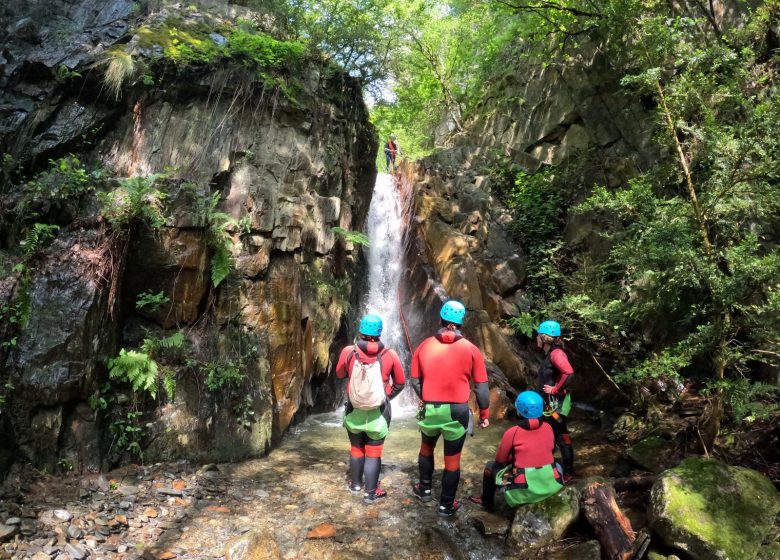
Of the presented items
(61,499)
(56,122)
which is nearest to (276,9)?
(56,122)

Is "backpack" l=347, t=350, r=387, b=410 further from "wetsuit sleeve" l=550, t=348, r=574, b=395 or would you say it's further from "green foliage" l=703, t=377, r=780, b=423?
"green foliage" l=703, t=377, r=780, b=423

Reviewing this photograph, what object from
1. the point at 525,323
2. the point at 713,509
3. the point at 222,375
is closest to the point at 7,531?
the point at 222,375

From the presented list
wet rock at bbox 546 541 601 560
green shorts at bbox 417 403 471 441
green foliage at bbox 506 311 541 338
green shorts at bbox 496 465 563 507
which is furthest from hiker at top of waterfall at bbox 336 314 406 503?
green foliage at bbox 506 311 541 338

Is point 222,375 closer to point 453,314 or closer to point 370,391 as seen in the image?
point 370,391

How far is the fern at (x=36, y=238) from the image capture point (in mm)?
5391

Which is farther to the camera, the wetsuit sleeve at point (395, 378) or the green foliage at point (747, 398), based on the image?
the wetsuit sleeve at point (395, 378)

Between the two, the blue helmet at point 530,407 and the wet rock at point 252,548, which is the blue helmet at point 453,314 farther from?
the wet rock at point 252,548

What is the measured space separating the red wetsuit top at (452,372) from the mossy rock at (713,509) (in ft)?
6.14

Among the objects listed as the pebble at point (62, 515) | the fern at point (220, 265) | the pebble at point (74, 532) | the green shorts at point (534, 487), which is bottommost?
the pebble at point (74, 532)

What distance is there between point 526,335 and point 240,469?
24.8ft

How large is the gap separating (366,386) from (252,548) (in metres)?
1.81

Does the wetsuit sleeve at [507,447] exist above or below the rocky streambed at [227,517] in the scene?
above

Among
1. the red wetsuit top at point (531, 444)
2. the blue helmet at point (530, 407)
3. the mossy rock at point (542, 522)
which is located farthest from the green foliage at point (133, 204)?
the mossy rock at point (542, 522)

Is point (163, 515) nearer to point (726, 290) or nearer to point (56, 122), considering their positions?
point (726, 290)
